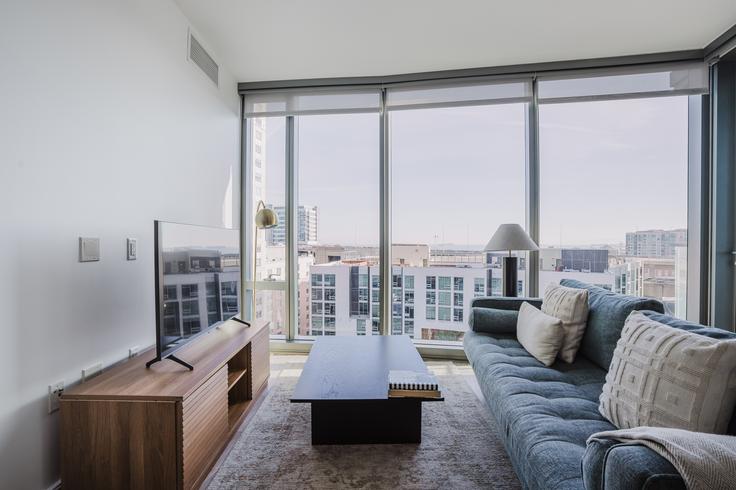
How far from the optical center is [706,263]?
2.95 m

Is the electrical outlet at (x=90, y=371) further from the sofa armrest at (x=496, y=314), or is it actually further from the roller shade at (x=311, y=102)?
the roller shade at (x=311, y=102)

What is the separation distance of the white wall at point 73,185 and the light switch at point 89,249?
3 centimetres

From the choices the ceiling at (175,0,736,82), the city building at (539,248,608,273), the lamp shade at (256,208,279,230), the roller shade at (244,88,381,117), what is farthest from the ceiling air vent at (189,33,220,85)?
the city building at (539,248,608,273)

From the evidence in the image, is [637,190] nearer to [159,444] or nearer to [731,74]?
[731,74]

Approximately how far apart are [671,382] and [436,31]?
2.67 meters

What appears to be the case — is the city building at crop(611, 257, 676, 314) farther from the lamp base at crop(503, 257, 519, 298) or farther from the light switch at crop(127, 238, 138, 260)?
the light switch at crop(127, 238, 138, 260)

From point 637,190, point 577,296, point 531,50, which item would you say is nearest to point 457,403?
point 577,296

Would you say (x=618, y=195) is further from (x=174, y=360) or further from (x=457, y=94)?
(x=174, y=360)

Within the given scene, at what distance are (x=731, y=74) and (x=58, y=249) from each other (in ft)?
16.3

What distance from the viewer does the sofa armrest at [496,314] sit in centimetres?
249

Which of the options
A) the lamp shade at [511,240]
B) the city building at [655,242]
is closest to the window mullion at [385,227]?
the lamp shade at [511,240]

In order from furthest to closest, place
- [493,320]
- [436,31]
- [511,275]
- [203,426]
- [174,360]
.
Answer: [511,275], [436,31], [493,320], [174,360], [203,426]

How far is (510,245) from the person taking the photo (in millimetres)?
2801

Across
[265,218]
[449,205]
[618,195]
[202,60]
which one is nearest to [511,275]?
[449,205]
